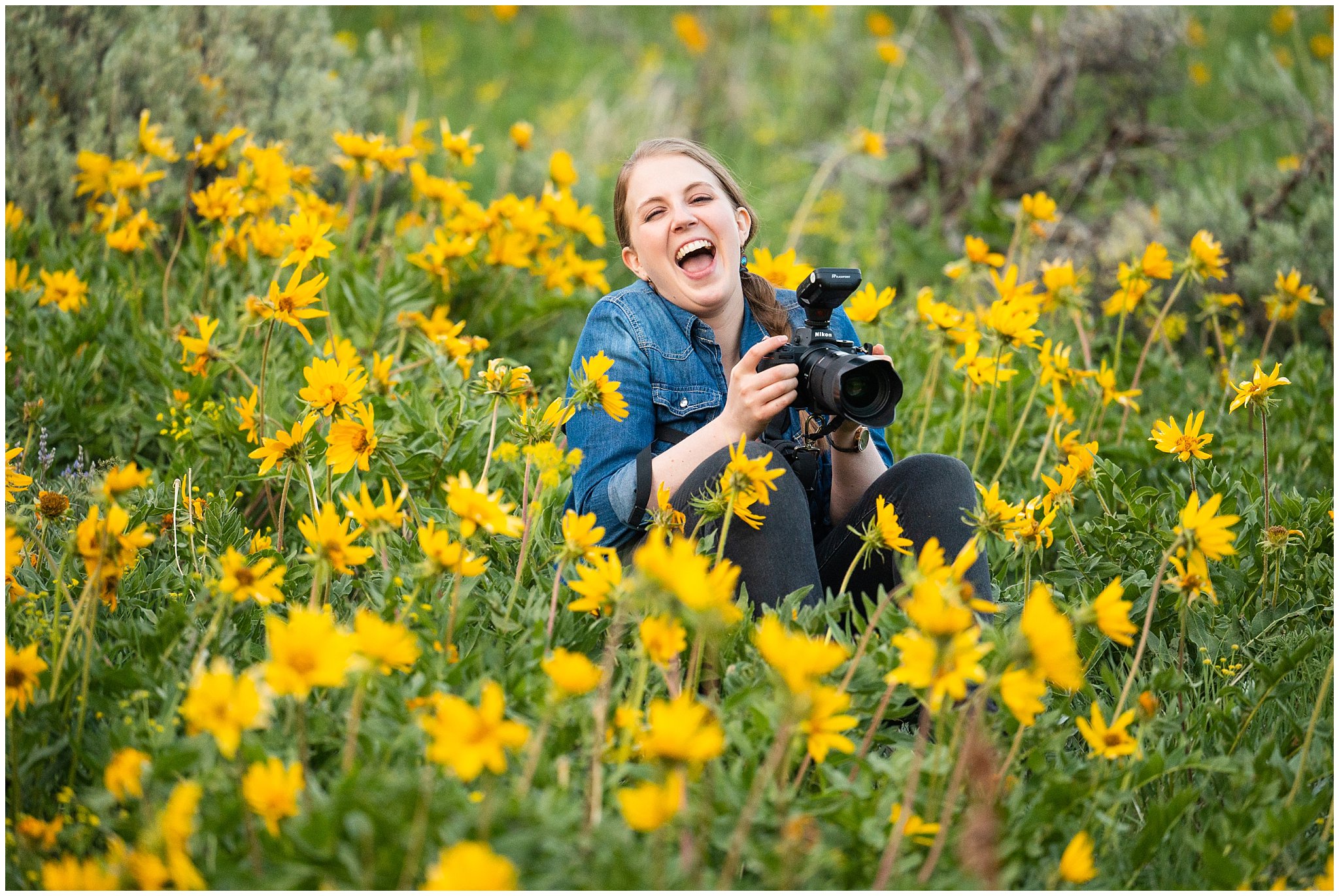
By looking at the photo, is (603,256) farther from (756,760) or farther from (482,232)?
(756,760)

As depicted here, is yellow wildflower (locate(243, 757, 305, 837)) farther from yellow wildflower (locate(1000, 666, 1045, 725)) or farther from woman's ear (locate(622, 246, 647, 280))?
woman's ear (locate(622, 246, 647, 280))

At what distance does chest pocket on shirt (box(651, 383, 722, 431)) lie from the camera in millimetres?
2117

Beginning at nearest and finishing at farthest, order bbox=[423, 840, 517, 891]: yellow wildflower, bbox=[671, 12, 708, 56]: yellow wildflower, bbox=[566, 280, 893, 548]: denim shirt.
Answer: bbox=[423, 840, 517, 891]: yellow wildflower, bbox=[566, 280, 893, 548]: denim shirt, bbox=[671, 12, 708, 56]: yellow wildflower

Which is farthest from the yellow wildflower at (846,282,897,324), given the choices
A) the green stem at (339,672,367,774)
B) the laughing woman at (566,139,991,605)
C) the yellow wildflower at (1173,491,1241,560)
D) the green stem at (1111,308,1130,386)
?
the green stem at (339,672,367,774)

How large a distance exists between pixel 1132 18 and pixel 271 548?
379cm

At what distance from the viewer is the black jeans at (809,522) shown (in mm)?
1847

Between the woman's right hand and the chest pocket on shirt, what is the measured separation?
0.84ft

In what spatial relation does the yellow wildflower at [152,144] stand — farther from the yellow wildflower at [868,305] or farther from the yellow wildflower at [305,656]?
the yellow wildflower at [305,656]

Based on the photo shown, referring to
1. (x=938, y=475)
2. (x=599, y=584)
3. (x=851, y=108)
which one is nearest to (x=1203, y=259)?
(x=938, y=475)

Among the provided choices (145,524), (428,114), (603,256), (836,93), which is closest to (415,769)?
(145,524)

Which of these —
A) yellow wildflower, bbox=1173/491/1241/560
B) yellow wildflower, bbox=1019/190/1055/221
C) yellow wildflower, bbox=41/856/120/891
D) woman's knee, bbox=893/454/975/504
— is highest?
yellow wildflower, bbox=1019/190/1055/221

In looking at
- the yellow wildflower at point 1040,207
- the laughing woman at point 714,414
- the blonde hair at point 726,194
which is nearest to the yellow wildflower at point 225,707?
the laughing woman at point 714,414

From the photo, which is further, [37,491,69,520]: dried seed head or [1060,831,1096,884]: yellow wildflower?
[37,491,69,520]: dried seed head

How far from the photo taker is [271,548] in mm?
2004
